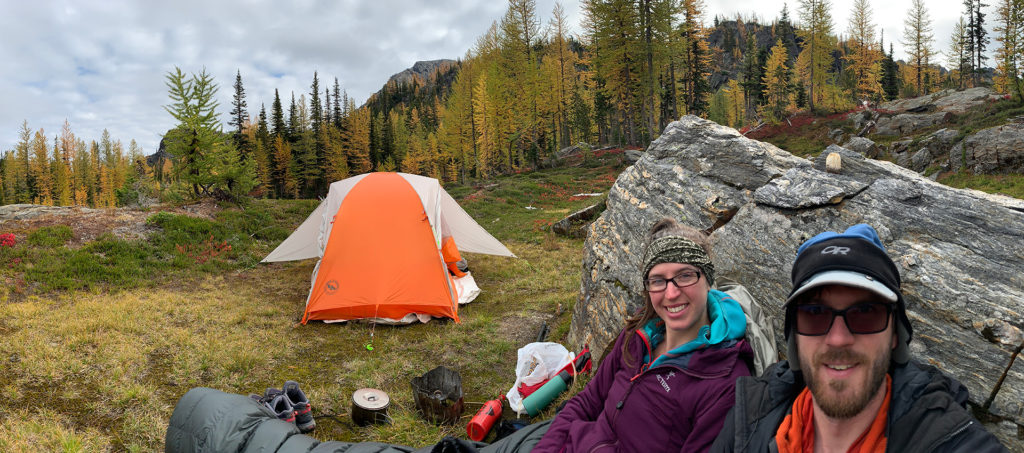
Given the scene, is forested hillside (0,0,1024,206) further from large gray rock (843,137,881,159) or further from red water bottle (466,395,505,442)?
red water bottle (466,395,505,442)

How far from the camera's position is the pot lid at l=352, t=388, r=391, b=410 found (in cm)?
439

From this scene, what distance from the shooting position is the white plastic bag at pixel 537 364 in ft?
15.7

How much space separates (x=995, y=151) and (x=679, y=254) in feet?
66.9

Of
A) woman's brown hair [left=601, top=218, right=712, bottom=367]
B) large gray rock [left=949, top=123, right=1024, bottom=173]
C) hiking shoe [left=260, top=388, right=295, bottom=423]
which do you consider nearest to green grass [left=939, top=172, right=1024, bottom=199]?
large gray rock [left=949, top=123, right=1024, bottom=173]

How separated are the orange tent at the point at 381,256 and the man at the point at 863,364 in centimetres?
616

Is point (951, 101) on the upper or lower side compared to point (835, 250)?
upper

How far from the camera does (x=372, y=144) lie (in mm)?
46188

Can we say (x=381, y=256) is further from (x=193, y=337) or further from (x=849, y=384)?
(x=849, y=384)

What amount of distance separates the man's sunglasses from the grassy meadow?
3418 millimetres

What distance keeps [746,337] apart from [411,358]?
15.0 ft

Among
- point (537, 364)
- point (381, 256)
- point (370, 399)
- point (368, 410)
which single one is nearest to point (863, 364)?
point (537, 364)

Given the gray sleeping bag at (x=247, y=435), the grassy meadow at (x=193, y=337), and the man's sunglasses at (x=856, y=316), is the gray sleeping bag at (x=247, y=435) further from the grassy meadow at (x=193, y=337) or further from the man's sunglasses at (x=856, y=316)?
the man's sunglasses at (x=856, y=316)

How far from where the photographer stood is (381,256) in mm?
7336

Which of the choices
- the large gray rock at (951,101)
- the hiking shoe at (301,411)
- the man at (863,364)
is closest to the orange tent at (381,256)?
the hiking shoe at (301,411)
